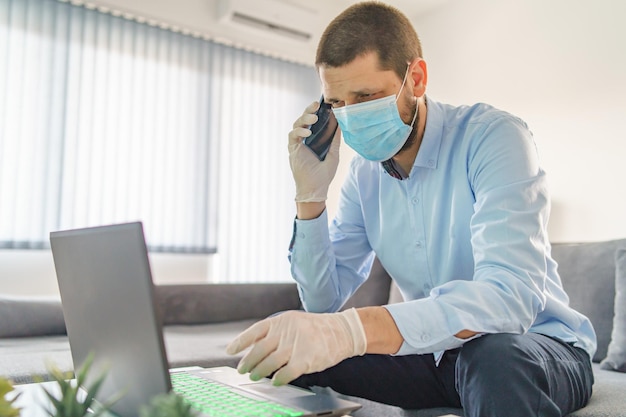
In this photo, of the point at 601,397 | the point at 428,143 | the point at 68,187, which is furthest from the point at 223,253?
the point at 601,397

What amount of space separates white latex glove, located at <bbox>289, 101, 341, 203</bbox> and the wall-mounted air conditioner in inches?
79.2

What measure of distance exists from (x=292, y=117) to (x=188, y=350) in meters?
2.18

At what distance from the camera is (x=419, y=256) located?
1.22m

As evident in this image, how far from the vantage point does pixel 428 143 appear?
123 centimetres

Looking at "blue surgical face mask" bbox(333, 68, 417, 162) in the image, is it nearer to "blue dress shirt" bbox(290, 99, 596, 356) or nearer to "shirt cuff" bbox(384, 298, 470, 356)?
"blue dress shirt" bbox(290, 99, 596, 356)

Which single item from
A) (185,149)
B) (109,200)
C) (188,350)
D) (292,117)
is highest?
(292,117)

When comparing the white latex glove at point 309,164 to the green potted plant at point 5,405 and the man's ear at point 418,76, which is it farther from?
the green potted plant at point 5,405

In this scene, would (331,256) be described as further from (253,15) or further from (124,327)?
(253,15)

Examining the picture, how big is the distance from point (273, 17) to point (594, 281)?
2.33m

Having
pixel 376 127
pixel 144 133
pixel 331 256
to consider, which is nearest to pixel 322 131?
pixel 376 127

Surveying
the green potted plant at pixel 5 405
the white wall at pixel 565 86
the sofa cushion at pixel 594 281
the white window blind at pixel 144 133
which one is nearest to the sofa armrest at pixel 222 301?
the white window blind at pixel 144 133

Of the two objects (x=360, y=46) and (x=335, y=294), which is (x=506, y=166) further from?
(x=335, y=294)

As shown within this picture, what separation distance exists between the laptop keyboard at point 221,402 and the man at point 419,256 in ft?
0.15

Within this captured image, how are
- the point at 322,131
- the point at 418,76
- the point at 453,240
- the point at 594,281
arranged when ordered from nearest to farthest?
the point at 453,240
the point at 418,76
the point at 322,131
the point at 594,281
